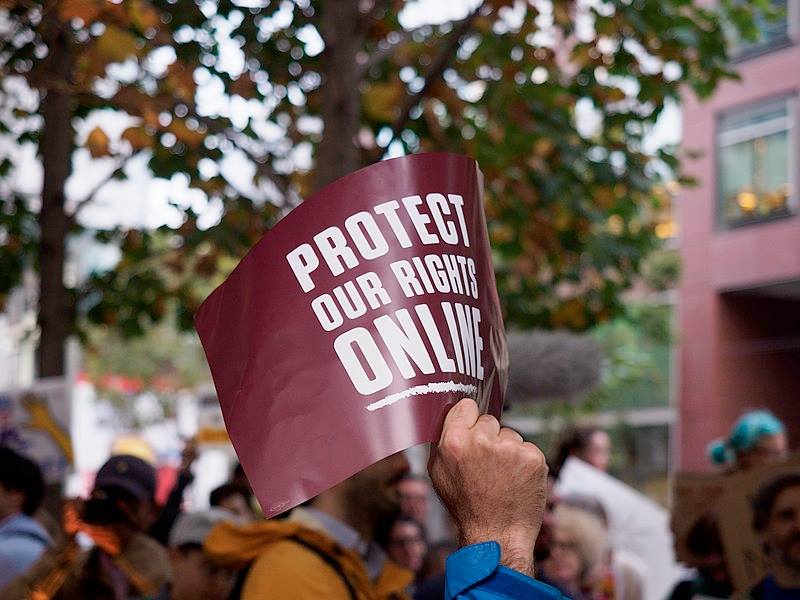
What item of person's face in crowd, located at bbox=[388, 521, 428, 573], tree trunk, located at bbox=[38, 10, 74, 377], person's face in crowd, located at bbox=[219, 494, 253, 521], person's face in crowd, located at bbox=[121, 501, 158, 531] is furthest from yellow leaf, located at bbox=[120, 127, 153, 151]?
person's face in crowd, located at bbox=[388, 521, 428, 573]

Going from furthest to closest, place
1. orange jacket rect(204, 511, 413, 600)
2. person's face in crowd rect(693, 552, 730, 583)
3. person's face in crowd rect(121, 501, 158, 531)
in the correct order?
person's face in crowd rect(693, 552, 730, 583) < person's face in crowd rect(121, 501, 158, 531) < orange jacket rect(204, 511, 413, 600)

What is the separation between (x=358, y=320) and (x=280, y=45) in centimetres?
600

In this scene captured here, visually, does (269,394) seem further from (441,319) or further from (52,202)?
(52,202)

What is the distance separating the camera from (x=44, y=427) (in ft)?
25.9

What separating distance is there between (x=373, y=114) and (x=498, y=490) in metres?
5.75

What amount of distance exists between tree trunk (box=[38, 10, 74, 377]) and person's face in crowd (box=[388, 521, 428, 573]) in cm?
444

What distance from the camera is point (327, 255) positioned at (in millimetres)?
2189

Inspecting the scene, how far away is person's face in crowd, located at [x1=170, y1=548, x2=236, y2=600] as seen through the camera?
4.17 m

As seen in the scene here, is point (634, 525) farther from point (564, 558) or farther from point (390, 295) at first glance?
point (390, 295)

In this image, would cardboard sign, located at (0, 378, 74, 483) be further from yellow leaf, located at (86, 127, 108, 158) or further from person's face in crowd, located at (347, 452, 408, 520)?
person's face in crowd, located at (347, 452, 408, 520)

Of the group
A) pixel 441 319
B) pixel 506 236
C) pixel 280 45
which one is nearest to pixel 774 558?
pixel 441 319

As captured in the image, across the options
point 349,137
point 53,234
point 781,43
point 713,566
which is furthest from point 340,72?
point 781,43

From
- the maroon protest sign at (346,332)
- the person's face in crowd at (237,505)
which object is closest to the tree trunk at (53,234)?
the person's face in crowd at (237,505)

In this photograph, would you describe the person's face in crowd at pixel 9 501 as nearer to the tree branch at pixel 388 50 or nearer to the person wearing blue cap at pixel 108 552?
the person wearing blue cap at pixel 108 552
